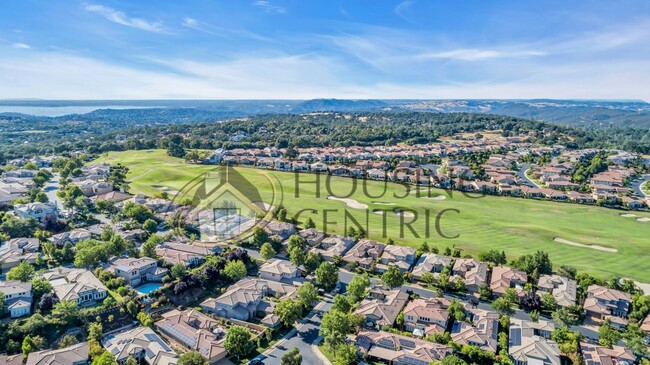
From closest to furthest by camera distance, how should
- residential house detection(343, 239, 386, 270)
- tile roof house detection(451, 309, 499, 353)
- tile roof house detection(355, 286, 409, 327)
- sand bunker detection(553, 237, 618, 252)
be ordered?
1. tile roof house detection(451, 309, 499, 353)
2. tile roof house detection(355, 286, 409, 327)
3. residential house detection(343, 239, 386, 270)
4. sand bunker detection(553, 237, 618, 252)

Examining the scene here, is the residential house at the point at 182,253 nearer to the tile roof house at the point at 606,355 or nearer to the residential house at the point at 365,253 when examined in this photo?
the residential house at the point at 365,253

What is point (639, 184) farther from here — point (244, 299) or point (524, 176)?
point (244, 299)

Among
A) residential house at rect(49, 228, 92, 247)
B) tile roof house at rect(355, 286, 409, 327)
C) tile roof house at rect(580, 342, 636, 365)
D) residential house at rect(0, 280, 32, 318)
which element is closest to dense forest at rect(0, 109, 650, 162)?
residential house at rect(49, 228, 92, 247)

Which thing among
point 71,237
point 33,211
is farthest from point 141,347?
point 33,211

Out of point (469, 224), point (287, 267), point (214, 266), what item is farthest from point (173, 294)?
point (469, 224)

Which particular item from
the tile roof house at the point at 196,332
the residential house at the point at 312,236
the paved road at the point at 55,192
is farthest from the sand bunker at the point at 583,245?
the paved road at the point at 55,192

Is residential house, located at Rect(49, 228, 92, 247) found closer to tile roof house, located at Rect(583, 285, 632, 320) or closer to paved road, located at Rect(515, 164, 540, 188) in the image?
tile roof house, located at Rect(583, 285, 632, 320)

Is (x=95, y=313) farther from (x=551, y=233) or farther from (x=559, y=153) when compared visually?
(x=559, y=153)
